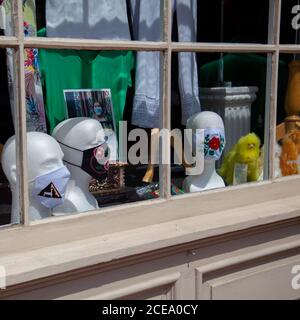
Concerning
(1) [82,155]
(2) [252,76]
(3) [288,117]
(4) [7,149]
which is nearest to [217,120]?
(2) [252,76]

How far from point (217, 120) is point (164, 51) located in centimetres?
38

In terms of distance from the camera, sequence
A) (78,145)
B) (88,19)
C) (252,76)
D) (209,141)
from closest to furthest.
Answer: (78,145), (88,19), (209,141), (252,76)

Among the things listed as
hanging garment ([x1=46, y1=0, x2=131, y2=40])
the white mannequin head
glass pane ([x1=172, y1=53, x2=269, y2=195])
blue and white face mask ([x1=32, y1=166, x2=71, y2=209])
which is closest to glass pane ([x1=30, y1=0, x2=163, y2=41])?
hanging garment ([x1=46, y1=0, x2=131, y2=40])

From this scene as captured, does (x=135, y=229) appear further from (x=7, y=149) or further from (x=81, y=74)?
(x=81, y=74)

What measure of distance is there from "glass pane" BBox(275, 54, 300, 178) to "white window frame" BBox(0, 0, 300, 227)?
123mm

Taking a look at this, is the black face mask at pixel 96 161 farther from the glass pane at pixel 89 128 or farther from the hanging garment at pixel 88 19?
the hanging garment at pixel 88 19

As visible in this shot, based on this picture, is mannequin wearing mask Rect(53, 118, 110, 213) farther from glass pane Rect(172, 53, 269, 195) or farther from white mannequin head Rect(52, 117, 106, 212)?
glass pane Rect(172, 53, 269, 195)

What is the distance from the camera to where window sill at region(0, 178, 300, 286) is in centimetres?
114

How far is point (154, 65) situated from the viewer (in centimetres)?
163

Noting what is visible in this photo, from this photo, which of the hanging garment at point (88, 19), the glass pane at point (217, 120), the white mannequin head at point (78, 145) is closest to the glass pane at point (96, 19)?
the hanging garment at point (88, 19)

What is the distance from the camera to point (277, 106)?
175 cm

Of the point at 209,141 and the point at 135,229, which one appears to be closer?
the point at 135,229

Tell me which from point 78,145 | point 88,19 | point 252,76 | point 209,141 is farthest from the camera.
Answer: point 252,76

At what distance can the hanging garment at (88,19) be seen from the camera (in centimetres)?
149
